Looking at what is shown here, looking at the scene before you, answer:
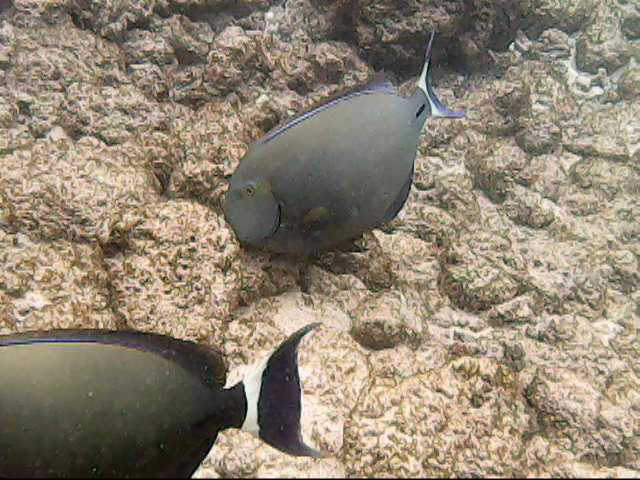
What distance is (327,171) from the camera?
8.39 ft

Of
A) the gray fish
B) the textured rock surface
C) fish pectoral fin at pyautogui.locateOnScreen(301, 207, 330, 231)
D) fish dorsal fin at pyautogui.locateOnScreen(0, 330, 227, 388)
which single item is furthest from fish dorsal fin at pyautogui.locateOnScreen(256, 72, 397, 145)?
fish dorsal fin at pyautogui.locateOnScreen(0, 330, 227, 388)

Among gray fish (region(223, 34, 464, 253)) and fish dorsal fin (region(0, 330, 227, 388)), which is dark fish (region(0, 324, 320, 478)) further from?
gray fish (region(223, 34, 464, 253))

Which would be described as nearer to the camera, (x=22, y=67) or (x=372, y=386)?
(x=372, y=386)

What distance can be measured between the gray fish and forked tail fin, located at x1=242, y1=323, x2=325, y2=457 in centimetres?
91

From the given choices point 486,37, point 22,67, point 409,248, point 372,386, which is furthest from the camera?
point 486,37

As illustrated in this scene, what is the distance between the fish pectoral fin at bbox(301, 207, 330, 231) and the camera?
102 inches

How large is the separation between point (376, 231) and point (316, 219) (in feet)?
2.99

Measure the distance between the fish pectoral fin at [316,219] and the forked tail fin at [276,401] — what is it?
901mm

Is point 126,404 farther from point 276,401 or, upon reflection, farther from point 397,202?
point 397,202

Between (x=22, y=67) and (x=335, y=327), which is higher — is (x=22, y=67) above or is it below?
above

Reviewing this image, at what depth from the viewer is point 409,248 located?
134 inches

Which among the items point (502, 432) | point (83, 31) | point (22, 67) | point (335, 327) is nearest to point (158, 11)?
point (83, 31)

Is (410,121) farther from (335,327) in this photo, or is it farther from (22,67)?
(22,67)

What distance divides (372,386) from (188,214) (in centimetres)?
120
